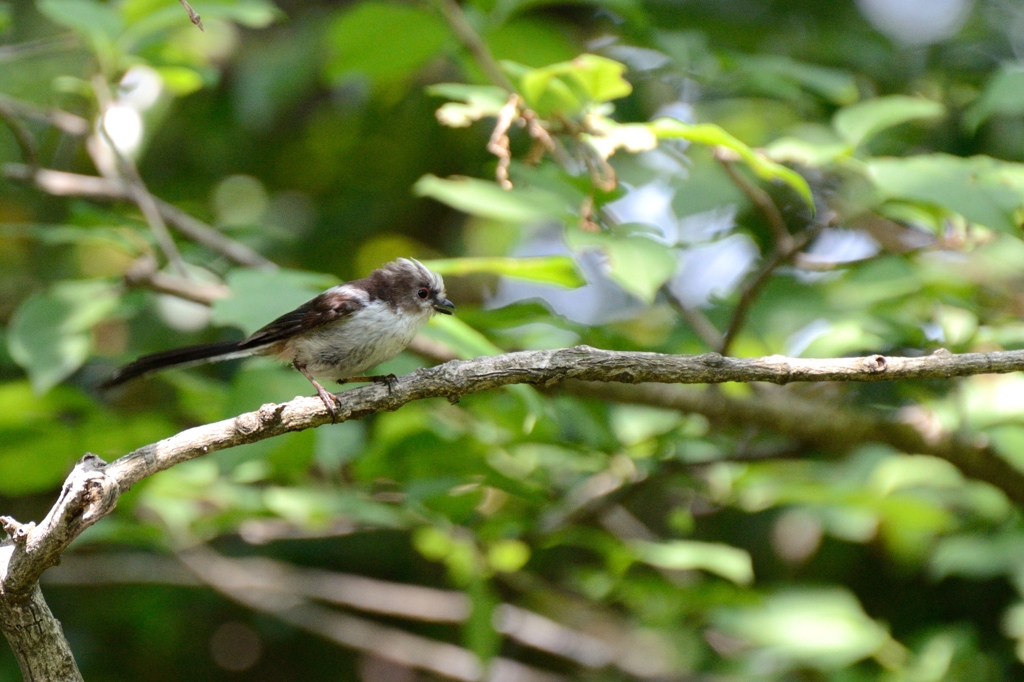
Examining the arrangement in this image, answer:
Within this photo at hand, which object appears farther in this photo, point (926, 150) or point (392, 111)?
point (392, 111)

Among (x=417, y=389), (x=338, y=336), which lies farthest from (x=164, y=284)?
(x=417, y=389)

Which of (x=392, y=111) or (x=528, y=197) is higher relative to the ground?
(x=528, y=197)

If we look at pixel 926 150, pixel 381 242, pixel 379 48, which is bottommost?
pixel 381 242

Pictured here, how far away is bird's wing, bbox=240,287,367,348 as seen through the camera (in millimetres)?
3588

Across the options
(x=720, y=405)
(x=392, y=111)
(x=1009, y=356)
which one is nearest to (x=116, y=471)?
(x=1009, y=356)

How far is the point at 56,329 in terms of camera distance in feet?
11.8

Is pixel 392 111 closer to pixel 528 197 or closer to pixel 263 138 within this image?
pixel 263 138

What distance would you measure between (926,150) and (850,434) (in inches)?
82.4

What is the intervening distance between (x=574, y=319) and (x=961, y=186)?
1575 millimetres

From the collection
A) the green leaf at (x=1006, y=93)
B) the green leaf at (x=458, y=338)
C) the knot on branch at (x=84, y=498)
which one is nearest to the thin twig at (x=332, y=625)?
the green leaf at (x=458, y=338)

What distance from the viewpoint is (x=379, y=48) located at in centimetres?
404

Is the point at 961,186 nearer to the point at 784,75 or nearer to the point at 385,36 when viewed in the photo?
the point at 784,75

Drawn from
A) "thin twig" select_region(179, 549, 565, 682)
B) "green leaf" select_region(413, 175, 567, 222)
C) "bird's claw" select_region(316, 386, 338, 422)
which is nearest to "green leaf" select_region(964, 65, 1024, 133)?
"green leaf" select_region(413, 175, 567, 222)

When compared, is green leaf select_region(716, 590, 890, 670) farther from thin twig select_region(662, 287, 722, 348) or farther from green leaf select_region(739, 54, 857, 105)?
green leaf select_region(739, 54, 857, 105)
